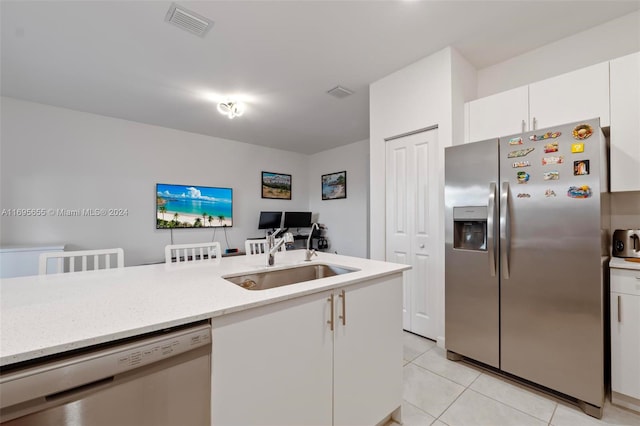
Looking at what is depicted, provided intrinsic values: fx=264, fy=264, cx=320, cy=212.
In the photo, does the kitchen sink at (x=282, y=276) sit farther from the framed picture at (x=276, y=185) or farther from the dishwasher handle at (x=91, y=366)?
the framed picture at (x=276, y=185)

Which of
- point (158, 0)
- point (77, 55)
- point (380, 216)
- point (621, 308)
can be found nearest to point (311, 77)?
point (158, 0)

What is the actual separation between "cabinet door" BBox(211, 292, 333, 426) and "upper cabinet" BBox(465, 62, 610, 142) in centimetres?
221

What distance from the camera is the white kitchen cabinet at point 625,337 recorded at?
1.59 meters

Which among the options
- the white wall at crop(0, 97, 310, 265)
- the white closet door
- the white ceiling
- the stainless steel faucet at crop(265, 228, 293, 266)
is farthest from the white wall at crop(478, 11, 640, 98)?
the white wall at crop(0, 97, 310, 265)

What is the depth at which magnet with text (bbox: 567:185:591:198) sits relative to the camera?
1.61 m

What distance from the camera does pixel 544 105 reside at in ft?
6.91

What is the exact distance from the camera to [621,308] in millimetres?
1637

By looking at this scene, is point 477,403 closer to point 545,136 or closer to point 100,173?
point 545,136

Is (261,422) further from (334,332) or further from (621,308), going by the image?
(621,308)

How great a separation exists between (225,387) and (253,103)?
335cm

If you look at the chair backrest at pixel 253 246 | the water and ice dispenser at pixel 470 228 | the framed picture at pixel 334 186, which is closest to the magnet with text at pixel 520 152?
the water and ice dispenser at pixel 470 228

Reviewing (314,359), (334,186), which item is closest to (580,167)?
(314,359)

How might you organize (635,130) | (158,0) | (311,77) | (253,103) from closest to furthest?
(635,130), (158,0), (311,77), (253,103)

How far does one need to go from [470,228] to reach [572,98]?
1.20m
